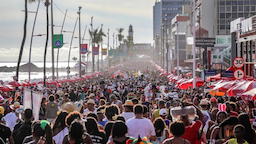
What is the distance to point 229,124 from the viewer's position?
657 cm

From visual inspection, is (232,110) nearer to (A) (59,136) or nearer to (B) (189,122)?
(B) (189,122)

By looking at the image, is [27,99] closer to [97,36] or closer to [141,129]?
[141,129]

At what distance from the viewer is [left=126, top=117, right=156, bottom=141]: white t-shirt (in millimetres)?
7051

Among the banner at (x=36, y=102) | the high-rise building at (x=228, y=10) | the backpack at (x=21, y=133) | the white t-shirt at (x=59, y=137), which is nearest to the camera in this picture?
the white t-shirt at (x=59, y=137)

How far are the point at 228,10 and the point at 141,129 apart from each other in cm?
6204

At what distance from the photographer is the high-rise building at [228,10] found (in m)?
66.0

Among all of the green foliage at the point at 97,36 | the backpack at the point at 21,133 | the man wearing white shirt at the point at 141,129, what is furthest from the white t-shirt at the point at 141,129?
the green foliage at the point at 97,36

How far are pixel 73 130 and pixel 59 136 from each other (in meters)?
1.52

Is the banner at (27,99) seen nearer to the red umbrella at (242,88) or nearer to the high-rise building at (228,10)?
the red umbrella at (242,88)

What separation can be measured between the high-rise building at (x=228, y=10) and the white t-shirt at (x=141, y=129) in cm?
6123

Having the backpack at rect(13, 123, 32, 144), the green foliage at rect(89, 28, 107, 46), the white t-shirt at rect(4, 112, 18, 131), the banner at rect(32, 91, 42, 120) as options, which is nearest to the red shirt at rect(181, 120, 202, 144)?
the backpack at rect(13, 123, 32, 144)

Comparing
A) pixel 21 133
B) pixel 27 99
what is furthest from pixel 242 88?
pixel 21 133

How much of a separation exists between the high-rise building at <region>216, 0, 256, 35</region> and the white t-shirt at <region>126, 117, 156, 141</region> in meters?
61.2

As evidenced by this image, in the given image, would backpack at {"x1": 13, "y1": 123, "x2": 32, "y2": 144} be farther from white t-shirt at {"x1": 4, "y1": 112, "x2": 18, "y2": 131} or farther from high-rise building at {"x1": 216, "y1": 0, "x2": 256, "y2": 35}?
high-rise building at {"x1": 216, "y1": 0, "x2": 256, "y2": 35}
